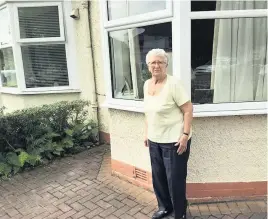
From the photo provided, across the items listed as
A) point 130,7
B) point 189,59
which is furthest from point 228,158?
point 130,7

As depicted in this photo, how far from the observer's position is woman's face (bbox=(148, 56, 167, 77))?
2484mm

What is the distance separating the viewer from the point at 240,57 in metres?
3.06

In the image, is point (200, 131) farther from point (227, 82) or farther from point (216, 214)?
point (216, 214)

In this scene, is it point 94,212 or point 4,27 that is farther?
point 4,27

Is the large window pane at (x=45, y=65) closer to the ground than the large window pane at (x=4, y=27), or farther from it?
closer to the ground

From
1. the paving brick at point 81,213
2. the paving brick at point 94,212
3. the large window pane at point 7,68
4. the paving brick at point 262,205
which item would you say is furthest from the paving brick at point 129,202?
the large window pane at point 7,68

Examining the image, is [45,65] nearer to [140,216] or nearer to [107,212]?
[107,212]

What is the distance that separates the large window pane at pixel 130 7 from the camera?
3100 mm

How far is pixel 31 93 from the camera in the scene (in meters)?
5.91

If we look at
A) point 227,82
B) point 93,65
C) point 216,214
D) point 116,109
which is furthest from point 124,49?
point 216,214

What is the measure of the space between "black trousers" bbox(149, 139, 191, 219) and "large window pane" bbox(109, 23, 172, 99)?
37.8 inches

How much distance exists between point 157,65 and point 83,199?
1.97 metres

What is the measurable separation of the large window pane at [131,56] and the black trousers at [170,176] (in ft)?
3.15

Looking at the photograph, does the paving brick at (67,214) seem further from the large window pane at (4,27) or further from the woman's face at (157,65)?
the large window pane at (4,27)
